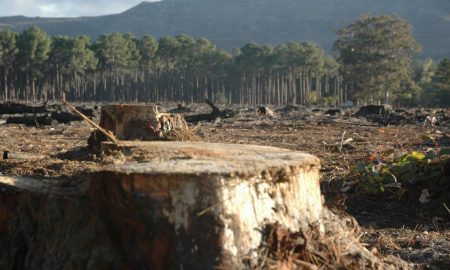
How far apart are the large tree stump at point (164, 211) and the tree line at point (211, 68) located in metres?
51.8

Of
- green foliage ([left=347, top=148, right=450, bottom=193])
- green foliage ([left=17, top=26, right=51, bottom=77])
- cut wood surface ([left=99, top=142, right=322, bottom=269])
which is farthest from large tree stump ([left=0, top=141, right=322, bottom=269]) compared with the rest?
green foliage ([left=17, top=26, right=51, bottom=77])

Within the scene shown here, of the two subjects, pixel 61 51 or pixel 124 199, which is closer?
pixel 124 199

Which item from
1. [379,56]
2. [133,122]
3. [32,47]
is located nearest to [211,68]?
[32,47]

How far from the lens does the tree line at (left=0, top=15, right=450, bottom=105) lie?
5878 cm

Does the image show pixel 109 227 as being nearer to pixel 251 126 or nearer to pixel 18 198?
pixel 18 198

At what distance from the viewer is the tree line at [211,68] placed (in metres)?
58.8

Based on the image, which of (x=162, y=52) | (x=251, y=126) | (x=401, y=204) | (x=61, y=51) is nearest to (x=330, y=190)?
(x=401, y=204)

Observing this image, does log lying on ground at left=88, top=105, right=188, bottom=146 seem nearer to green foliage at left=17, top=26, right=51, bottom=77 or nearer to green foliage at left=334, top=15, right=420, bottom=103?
green foliage at left=334, top=15, right=420, bottom=103

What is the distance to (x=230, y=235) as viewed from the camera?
2555 mm

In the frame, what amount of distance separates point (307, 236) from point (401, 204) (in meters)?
3.48

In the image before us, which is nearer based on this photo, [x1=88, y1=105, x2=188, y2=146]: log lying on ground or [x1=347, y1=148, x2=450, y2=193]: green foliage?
[x1=347, y1=148, x2=450, y2=193]: green foliage

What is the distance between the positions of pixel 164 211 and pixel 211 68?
8390cm

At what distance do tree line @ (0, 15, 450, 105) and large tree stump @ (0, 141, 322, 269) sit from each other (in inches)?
2039

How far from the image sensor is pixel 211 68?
3378 inches
